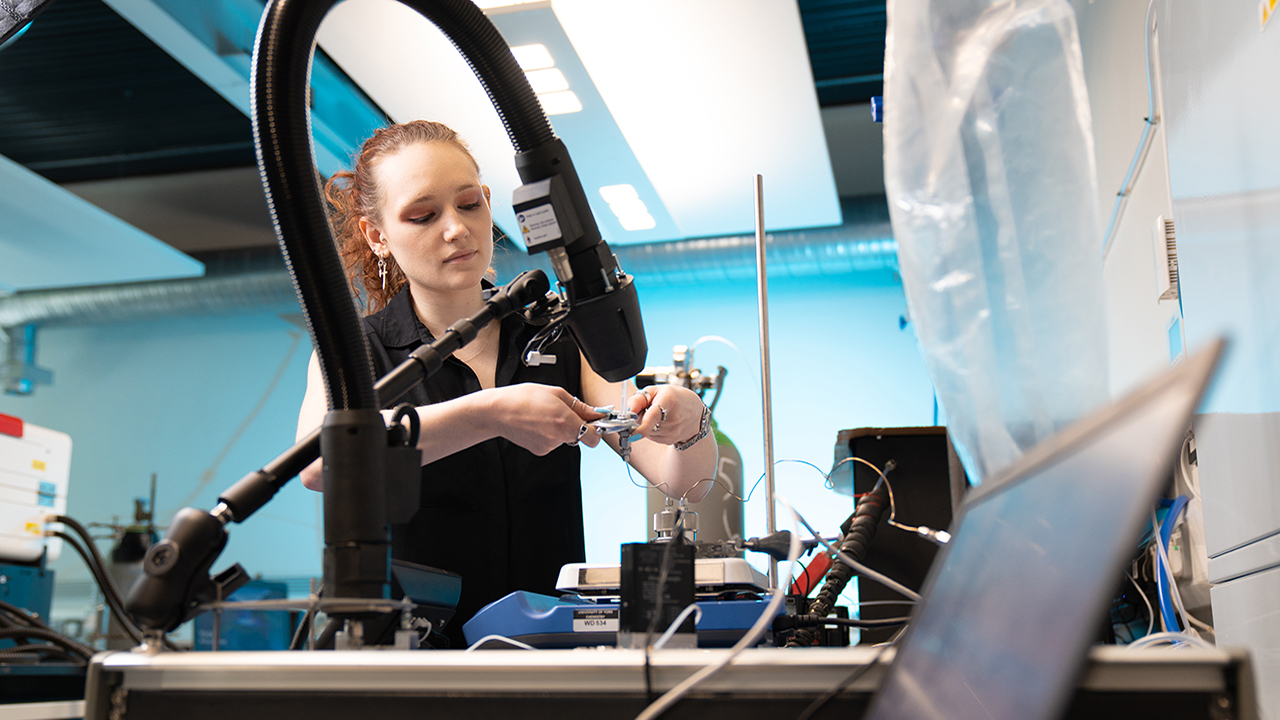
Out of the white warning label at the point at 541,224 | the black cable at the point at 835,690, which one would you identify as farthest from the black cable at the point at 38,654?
the black cable at the point at 835,690

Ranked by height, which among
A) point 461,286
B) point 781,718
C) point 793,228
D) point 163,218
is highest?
point 163,218

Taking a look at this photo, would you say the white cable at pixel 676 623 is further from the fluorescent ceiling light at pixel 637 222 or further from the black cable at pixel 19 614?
the fluorescent ceiling light at pixel 637 222

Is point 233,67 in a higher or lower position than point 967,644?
higher

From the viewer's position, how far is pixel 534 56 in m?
3.09

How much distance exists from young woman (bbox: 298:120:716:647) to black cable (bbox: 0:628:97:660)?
0.52 meters

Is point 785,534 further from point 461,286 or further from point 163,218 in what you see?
point 163,218

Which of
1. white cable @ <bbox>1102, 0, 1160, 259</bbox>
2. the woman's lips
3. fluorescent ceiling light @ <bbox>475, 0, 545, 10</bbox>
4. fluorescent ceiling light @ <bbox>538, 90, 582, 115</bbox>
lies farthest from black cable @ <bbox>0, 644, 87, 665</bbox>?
fluorescent ceiling light @ <bbox>538, 90, 582, 115</bbox>

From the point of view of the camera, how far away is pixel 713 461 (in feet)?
3.88

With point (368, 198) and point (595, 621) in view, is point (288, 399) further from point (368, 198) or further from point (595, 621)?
point (595, 621)

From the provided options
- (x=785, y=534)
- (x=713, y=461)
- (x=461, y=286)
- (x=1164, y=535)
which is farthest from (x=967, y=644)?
(x=1164, y=535)

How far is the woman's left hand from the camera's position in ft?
3.04

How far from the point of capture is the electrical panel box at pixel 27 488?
189 cm

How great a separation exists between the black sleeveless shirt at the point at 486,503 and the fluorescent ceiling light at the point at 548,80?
208 centimetres

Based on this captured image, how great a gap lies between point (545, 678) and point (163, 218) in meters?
5.68
